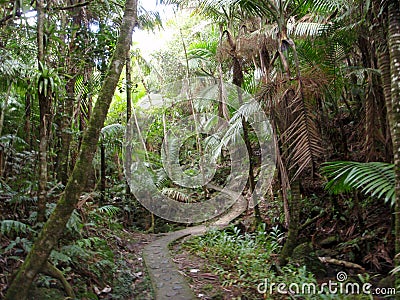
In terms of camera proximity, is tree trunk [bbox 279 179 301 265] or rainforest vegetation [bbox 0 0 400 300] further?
tree trunk [bbox 279 179 301 265]

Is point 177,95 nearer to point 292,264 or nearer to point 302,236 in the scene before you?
point 302,236

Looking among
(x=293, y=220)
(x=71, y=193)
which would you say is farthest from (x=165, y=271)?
(x=71, y=193)

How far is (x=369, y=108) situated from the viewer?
4.21 meters

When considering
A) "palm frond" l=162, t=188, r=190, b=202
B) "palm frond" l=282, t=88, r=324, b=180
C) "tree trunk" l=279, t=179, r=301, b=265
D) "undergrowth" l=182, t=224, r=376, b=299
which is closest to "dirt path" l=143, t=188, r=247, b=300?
"undergrowth" l=182, t=224, r=376, b=299

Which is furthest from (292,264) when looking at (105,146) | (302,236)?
(105,146)

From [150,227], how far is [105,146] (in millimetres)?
2590

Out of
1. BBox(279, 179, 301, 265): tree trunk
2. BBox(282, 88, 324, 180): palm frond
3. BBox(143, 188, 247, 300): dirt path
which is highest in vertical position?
BBox(282, 88, 324, 180): palm frond

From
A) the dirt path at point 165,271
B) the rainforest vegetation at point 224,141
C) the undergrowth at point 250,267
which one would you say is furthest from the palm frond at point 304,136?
the dirt path at point 165,271

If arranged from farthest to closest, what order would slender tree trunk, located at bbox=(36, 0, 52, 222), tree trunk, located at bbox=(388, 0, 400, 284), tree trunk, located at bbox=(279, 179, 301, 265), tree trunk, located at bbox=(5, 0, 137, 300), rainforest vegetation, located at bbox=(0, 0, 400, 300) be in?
tree trunk, located at bbox=(279, 179, 301, 265), slender tree trunk, located at bbox=(36, 0, 52, 222), rainforest vegetation, located at bbox=(0, 0, 400, 300), tree trunk, located at bbox=(5, 0, 137, 300), tree trunk, located at bbox=(388, 0, 400, 284)

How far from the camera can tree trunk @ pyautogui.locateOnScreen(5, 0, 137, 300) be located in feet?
9.51

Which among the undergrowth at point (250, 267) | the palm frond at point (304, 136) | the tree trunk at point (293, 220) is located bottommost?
the undergrowth at point (250, 267)

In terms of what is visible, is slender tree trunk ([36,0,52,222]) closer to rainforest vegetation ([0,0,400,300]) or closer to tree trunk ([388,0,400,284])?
rainforest vegetation ([0,0,400,300])

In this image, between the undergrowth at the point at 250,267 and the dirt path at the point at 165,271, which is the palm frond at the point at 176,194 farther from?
the undergrowth at the point at 250,267

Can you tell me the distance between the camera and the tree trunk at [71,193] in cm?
290
